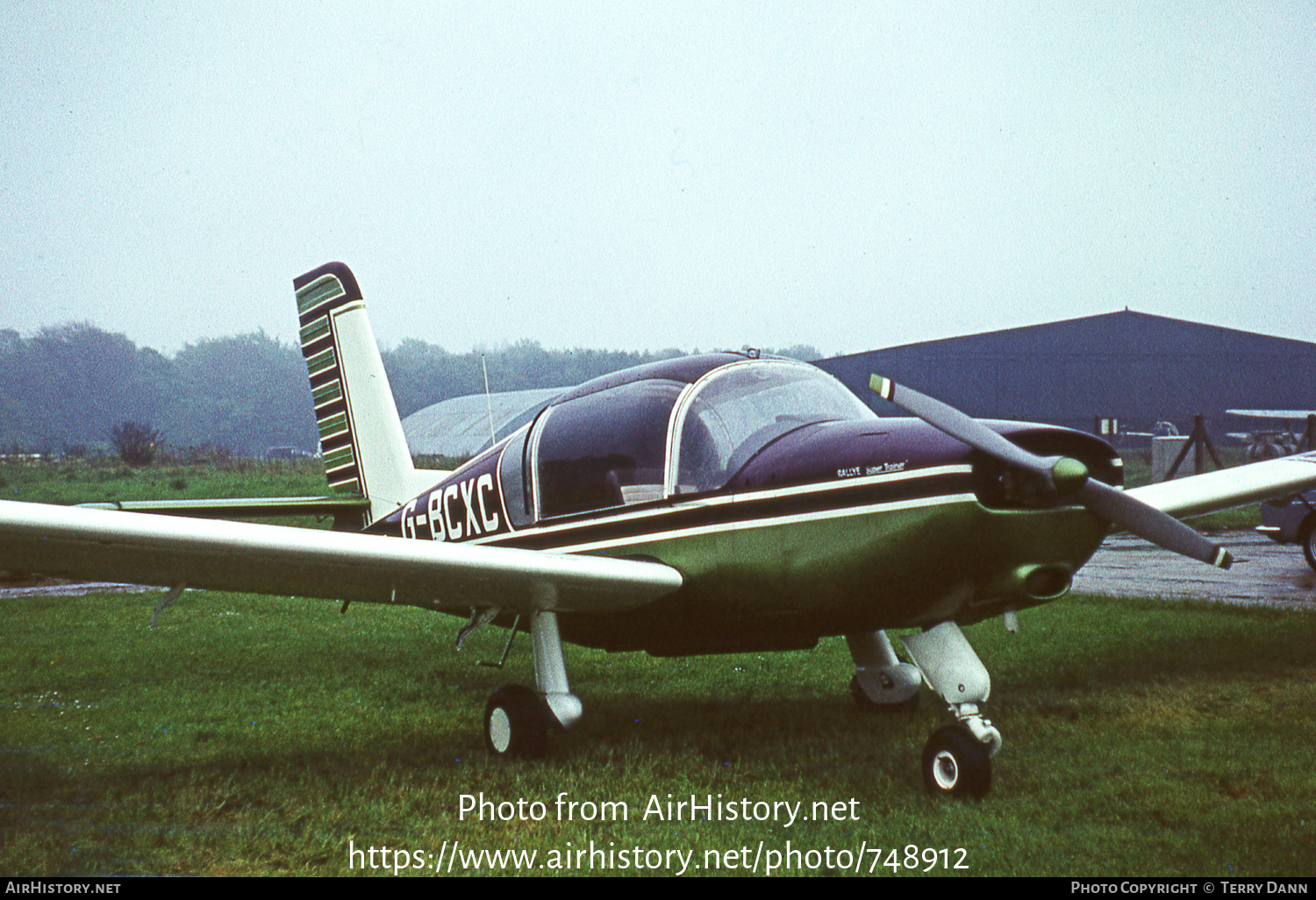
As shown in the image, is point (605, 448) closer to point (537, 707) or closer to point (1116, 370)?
point (537, 707)

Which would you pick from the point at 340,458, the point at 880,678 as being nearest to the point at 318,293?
the point at 340,458

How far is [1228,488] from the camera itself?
6391 millimetres

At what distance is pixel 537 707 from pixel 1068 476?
2.81 meters

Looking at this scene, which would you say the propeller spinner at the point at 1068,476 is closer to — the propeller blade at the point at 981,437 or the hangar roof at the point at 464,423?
the propeller blade at the point at 981,437

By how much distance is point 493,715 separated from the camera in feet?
16.5

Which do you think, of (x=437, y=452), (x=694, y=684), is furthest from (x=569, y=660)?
(x=437, y=452)

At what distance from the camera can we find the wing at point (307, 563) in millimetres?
3568

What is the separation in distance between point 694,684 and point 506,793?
2.69 m

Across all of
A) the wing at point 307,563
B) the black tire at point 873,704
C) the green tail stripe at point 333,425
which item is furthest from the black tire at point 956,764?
the green tail stripe at point 333,425

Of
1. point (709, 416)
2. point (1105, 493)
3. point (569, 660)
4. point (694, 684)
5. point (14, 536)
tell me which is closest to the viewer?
point (14, 536)

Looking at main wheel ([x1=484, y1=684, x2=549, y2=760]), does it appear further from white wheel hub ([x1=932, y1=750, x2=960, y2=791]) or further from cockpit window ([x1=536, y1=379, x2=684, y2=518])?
white wheel hub ([x1=932, y1=750, x2=960, y2=791])

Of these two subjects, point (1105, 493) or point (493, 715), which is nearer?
point (1105, 493)

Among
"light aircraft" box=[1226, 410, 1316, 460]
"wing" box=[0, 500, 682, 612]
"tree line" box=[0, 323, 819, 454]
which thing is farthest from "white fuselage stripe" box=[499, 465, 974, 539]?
"light aircraft" box=[1226, 410, 1316, 460]
